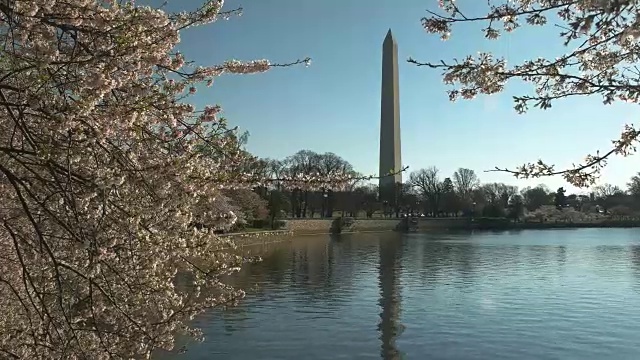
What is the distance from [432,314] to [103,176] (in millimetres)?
11657

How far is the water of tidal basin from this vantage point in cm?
1101

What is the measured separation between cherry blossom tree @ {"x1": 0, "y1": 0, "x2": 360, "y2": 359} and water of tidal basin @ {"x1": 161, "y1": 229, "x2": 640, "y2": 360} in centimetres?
406

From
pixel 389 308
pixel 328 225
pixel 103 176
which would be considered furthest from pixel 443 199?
pixel 103 176

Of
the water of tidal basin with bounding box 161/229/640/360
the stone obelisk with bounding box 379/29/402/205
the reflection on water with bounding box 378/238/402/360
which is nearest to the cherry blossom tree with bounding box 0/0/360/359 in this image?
the water of tidal basin with bounding box 161/229/640/360

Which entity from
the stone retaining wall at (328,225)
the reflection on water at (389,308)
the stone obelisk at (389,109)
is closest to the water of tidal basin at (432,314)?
the reflection on water at (389,308)

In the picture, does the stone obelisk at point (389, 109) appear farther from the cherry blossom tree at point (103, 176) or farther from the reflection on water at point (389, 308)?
the cherry blossom tree at point (103, 176)

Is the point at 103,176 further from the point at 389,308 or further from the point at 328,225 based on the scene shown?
the point at 328,225

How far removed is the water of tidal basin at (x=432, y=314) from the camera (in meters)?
11.0

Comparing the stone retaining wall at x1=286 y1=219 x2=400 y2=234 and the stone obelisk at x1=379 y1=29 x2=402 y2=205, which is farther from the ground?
the stone obelisk at x1=379 y1=29 x2=402 y2=205

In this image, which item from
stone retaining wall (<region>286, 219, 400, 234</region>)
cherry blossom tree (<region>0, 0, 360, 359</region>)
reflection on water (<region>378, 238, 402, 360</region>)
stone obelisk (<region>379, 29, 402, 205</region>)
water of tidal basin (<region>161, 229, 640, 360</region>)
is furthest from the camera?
stone retaining wall (<region>286, 219, 400, 234</region>)

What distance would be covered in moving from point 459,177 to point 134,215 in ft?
287

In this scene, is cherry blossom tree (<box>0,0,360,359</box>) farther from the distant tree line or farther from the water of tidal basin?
the distant tree line

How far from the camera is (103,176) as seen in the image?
3643 mm

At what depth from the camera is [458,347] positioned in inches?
438
